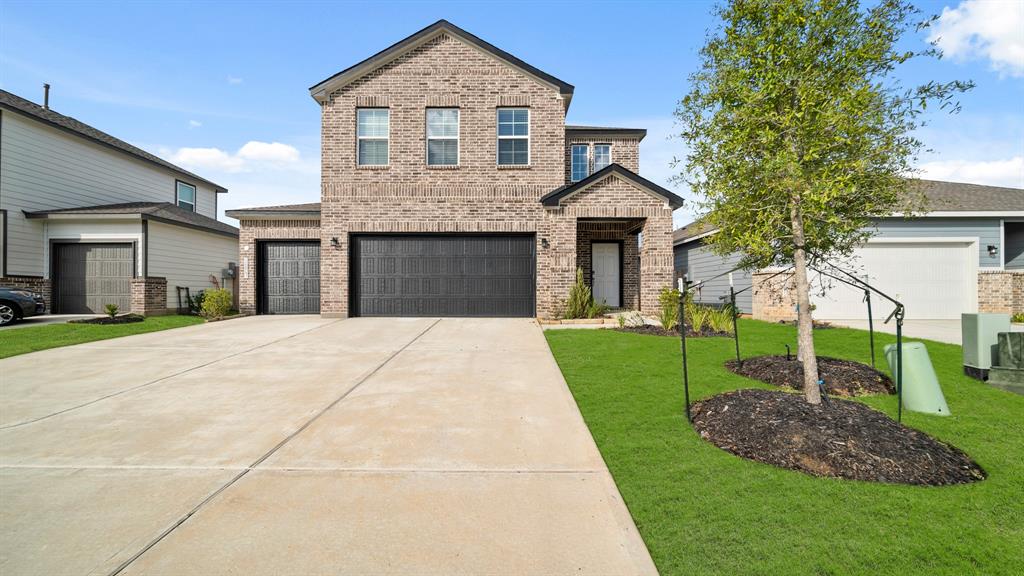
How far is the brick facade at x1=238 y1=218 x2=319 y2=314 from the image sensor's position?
47.8ft

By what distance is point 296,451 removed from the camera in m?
3.85

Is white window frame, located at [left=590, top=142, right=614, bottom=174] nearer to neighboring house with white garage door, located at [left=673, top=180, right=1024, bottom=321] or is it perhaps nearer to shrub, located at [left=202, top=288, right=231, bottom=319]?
neighboring house with white garage door, located at [left=673, top=180, right=1024, bottom=321]

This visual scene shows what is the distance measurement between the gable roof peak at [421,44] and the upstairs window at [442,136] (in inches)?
80.4

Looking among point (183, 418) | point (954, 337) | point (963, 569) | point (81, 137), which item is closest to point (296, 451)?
point (183, 418)

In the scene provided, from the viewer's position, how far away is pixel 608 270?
16250mm

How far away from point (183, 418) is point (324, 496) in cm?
269

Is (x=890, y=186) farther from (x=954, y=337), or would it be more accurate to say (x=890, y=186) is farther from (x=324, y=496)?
(x=954, y=337)

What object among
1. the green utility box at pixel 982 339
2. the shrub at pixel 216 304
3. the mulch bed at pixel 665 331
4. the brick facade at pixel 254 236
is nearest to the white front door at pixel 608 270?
the mulch bed at pixel 665 331

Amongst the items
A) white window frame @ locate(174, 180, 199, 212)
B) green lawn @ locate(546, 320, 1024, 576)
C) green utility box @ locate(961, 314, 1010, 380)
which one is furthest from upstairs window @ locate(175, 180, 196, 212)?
green utility box @ locate(961, 314, 1010, 380)

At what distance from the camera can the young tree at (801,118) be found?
4.29 meters

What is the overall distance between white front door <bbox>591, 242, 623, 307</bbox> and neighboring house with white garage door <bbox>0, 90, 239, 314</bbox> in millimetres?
15208

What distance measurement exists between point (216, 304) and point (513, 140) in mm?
10618

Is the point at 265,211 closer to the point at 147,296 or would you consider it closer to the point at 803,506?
the point at 147,296

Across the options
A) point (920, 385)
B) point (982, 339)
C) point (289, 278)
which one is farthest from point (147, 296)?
point (982, 339)
